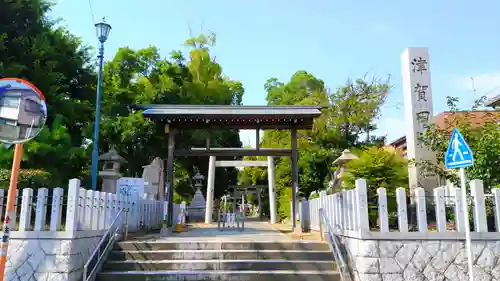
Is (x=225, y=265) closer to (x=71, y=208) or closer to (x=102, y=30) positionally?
(x=71, y=208)

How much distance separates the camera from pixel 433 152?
1013 centimetres

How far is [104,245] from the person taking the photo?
26.2 feet

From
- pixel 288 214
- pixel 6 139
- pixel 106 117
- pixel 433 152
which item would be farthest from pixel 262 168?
pixel 6 139

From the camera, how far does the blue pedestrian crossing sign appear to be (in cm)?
517

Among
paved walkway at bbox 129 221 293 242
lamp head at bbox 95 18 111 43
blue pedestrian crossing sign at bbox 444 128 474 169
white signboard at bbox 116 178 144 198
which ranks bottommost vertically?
paved walkway at bbox 129 221 293 242

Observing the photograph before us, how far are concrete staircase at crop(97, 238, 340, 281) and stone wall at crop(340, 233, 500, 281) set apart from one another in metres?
0.88

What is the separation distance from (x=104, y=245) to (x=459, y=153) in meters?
6.86

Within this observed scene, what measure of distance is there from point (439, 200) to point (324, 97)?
65.0ft

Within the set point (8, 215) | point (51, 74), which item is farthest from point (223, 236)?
point (51, 74)

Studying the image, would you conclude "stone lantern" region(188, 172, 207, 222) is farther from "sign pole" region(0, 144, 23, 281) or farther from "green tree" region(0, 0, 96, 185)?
"sign pole" region(0, 144, 23, 281)

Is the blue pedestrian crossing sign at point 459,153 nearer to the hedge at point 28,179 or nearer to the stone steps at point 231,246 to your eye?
the stone steps at point 231,246

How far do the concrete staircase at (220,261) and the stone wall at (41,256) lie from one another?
74 cm

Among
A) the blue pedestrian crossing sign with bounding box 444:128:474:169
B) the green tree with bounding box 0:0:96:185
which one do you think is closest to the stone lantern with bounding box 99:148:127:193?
the green tree with bounding box 0:0:96:185

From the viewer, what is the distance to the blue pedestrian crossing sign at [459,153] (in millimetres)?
5171
